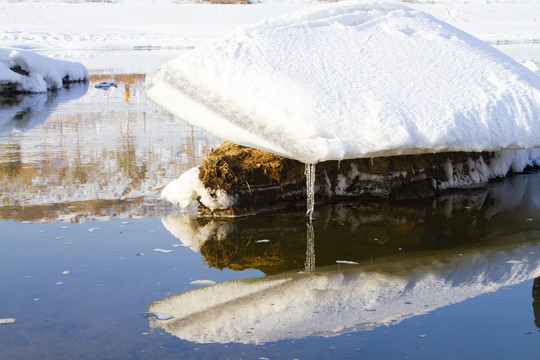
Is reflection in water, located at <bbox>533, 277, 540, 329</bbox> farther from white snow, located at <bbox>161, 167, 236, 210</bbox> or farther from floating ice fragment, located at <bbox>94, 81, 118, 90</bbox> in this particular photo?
floating ice fragment, located at <bbox>94, 81, 118, 90</bbox>

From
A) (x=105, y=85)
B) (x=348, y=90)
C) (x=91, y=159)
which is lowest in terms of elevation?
(x=91, y=159)

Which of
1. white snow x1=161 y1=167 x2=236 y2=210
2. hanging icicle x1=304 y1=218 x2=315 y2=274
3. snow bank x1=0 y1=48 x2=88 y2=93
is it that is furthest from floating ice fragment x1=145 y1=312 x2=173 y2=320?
snow bank x1=0 y1=48 x2=88 y2=93

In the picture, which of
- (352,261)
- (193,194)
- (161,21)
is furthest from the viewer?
(161,21)

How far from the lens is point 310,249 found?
4047mm

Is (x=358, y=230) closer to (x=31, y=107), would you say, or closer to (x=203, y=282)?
(x=203, y=282)

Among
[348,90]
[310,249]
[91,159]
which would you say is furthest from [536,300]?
[91,159]

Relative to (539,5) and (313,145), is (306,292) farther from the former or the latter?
(539,5)

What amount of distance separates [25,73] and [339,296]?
13.7 metres

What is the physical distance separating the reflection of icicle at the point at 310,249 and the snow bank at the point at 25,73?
1176cm

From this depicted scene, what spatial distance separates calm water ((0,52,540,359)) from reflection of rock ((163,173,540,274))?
0.05ft

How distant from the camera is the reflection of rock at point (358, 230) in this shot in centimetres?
397

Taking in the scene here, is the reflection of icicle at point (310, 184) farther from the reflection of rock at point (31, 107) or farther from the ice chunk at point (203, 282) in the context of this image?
the reflection of rock at point (31, 107)

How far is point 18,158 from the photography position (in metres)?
6.81

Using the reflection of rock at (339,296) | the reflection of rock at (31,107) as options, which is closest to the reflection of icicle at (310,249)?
the reflection of rock at (339,296)
